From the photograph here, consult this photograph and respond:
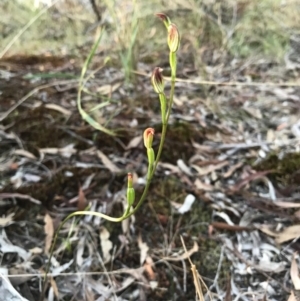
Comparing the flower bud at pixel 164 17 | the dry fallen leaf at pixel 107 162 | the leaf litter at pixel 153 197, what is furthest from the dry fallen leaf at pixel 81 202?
the flower bud at pixel 164 17

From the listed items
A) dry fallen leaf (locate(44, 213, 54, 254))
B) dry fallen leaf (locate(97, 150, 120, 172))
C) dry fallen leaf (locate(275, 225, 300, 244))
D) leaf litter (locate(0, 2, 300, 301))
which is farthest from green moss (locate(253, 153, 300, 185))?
dry fallen leaf (locate(44, 213, 54, 254))

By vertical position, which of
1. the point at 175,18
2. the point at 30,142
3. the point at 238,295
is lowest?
the point at 238,295

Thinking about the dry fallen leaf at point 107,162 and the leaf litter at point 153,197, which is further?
the dry fallen leaf at point 107,162

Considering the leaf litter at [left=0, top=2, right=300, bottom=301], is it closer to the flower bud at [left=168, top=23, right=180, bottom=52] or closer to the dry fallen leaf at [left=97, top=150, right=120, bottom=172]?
the dry fallen leaf at [left=97, top=150, right=120, bottom=172]

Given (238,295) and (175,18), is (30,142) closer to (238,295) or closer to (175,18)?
(238,295)

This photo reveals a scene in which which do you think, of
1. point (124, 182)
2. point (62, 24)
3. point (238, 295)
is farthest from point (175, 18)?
point (238, 295)

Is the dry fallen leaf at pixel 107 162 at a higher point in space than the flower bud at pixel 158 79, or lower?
lower

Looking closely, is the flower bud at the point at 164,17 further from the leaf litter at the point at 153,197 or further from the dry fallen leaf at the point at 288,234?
the dry fallen leaf at the point at 288,234
